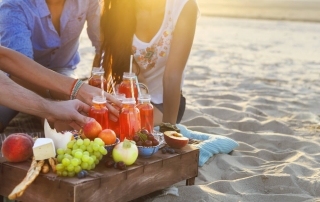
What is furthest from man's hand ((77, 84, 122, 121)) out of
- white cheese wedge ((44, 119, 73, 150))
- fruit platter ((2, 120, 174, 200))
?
white cheese wedge ((44, 119, 73, 150))

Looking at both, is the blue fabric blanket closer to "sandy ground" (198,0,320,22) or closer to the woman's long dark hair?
the woman's long dark hair

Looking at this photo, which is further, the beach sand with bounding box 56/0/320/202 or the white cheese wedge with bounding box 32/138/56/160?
the beach sand with bounding box 56/0/320/202

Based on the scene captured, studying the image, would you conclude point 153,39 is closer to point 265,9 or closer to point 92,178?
point 92,178

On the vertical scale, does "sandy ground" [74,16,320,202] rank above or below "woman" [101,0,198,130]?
below

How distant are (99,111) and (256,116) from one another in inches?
105

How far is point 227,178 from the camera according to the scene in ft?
11.3

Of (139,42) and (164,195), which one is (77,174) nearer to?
(164,195)

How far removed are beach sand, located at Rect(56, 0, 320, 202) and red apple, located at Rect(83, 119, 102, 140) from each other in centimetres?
56

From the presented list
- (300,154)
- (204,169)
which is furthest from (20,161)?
(300,154)

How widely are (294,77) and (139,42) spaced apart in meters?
4.20

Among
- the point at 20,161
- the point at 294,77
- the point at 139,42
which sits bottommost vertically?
the point at 294,77

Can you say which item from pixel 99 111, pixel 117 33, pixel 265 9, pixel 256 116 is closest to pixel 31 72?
pixel 99 111

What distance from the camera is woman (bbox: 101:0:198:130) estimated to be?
3783mm

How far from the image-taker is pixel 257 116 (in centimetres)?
511
